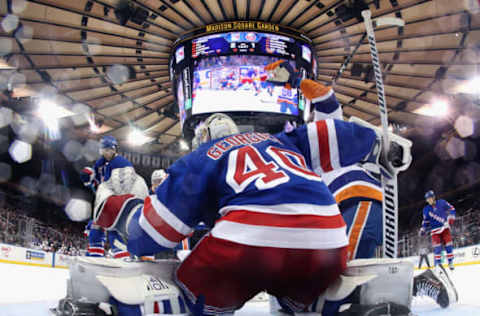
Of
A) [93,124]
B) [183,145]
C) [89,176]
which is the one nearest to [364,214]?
[89,176]

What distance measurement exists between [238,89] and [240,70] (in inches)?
15.9

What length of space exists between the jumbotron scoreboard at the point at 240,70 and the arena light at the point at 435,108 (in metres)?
4.04

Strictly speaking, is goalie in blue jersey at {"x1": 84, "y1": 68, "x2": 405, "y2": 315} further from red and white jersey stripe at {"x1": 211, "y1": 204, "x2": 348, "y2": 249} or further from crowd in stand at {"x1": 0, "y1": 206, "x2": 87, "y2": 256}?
crowd in stand at {"x1": 0, "y1": 206, "x2": 87, "y2": 256}

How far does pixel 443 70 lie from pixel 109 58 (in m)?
7.01

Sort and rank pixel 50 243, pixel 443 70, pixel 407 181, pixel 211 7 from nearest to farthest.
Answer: pixel 211 7
pixel 443 70
pixel 50 243
pixel 407 181

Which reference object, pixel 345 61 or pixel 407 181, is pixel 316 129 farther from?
pixel 407 181

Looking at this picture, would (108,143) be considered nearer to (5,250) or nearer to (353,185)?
(353,185)

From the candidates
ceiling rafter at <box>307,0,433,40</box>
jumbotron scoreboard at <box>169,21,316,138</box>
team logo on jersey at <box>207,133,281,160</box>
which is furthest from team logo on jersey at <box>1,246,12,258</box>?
team logo on jersey at <box>207,133,281,160</box>

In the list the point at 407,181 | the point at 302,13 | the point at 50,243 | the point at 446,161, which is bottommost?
the point at 50,243

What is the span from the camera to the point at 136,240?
4.87ft

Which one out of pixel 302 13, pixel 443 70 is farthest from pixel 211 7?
pixel 443 70

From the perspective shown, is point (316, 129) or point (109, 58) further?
point (109, 58)

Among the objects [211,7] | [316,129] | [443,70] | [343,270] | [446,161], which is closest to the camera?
[343,270]

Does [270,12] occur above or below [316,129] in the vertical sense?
above
